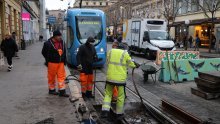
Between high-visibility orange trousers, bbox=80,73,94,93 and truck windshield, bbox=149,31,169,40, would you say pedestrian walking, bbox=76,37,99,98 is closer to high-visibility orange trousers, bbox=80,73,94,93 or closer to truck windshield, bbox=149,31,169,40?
high-visibility orange trousers, bbox=80,73,94,93

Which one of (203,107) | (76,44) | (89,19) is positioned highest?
(89,19)

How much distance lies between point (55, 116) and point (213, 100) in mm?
5357

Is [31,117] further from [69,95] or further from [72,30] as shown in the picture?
[72,30]

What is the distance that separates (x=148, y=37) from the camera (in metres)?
25.5

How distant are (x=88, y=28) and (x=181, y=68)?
6.21 meters

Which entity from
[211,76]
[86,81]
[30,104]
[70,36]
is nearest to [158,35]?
[70,36]

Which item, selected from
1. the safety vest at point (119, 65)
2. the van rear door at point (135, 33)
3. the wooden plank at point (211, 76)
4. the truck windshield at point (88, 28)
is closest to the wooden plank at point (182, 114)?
the safety vest at point (119, 65)

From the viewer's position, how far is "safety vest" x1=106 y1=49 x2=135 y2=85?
7.87 metres

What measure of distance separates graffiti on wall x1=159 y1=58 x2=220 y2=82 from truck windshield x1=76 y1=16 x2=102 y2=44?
5.44 metres

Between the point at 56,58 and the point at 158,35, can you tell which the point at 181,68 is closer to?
the point at 56,58

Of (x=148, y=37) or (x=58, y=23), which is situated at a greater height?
(x=58, y=23)

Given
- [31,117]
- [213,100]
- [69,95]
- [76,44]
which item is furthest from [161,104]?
[76,44]

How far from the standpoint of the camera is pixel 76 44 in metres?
17.9

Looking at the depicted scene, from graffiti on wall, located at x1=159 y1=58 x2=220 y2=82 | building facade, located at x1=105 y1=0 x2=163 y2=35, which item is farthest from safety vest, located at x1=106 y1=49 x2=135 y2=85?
building facade, located at x1=105 y1=0 x2=163 y2=35
